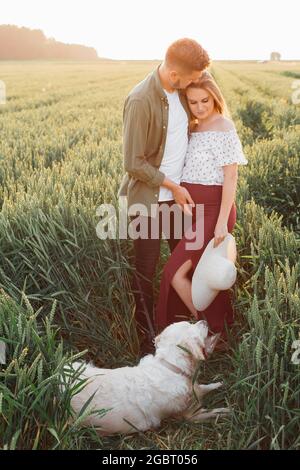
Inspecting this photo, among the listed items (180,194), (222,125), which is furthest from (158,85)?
(180,194)

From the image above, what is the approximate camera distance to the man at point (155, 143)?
3.03 meters

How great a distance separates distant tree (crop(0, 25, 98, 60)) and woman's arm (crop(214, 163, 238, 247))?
3649 inches

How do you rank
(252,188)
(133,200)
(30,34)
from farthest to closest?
1. (30,34)
2. (252,188)
3. (133,200)

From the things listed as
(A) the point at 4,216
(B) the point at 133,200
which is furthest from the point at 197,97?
(A) the point at 4,216

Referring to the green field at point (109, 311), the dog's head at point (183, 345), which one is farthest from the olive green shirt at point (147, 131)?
the dog's head at point (183, 345)

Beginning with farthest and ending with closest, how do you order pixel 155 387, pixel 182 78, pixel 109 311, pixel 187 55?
pixel 109 311
pixel 182 78
pixel 187 55
pixel 155 387

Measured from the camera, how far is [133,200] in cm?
337

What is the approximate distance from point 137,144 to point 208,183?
0.50m

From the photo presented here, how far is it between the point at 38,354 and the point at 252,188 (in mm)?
3302

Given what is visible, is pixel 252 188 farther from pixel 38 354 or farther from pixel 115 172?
pixel 38 354

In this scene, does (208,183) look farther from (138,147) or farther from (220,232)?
(138,147)

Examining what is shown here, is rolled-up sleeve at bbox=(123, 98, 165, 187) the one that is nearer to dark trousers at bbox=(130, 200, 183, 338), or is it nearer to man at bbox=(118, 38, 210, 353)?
man at bbox=(118, 38, 210, 353)

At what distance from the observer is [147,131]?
3.17 meters

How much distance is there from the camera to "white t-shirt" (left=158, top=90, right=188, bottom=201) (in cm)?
327
